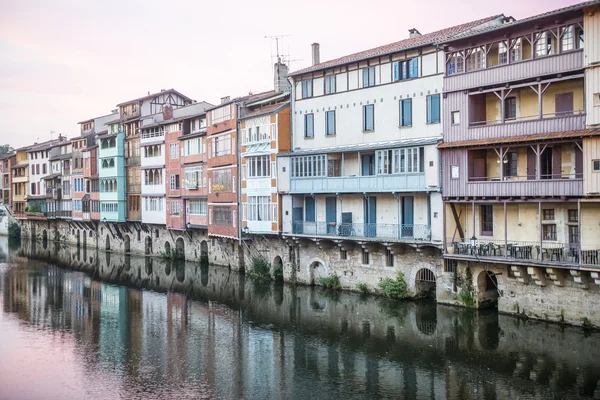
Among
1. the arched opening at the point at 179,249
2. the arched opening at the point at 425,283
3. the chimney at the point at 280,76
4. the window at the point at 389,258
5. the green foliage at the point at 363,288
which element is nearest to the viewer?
the arched opening at the point at 425,283

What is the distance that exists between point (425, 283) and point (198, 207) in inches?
1138

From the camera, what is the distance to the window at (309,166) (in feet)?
147

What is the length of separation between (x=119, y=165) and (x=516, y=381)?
6082cm

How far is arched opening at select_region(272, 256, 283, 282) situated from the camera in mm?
50500

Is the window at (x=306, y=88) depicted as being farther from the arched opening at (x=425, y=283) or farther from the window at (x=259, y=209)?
the arched opening at (x=425, y=283)

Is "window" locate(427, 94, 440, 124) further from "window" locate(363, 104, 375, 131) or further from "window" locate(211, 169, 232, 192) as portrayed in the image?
"window" locate(211, 169, 232, 192)

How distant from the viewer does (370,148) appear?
4122 cm

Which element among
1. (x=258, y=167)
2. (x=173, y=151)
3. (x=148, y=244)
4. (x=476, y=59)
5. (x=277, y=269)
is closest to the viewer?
(x=476, y=59)

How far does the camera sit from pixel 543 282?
32.1 m

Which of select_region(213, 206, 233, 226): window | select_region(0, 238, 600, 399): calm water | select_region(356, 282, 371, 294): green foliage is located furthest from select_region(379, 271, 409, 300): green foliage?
select_region(213, 206, 233, 226): window

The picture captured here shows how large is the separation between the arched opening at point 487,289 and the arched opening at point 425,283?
3855 millimetres

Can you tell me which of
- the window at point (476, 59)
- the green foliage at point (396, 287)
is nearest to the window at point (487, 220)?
the green foliage at point (396, 287)

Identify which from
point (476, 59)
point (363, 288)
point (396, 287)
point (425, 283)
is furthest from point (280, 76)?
point (425, 283)

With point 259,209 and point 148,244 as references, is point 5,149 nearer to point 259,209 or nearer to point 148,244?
point 148,244
